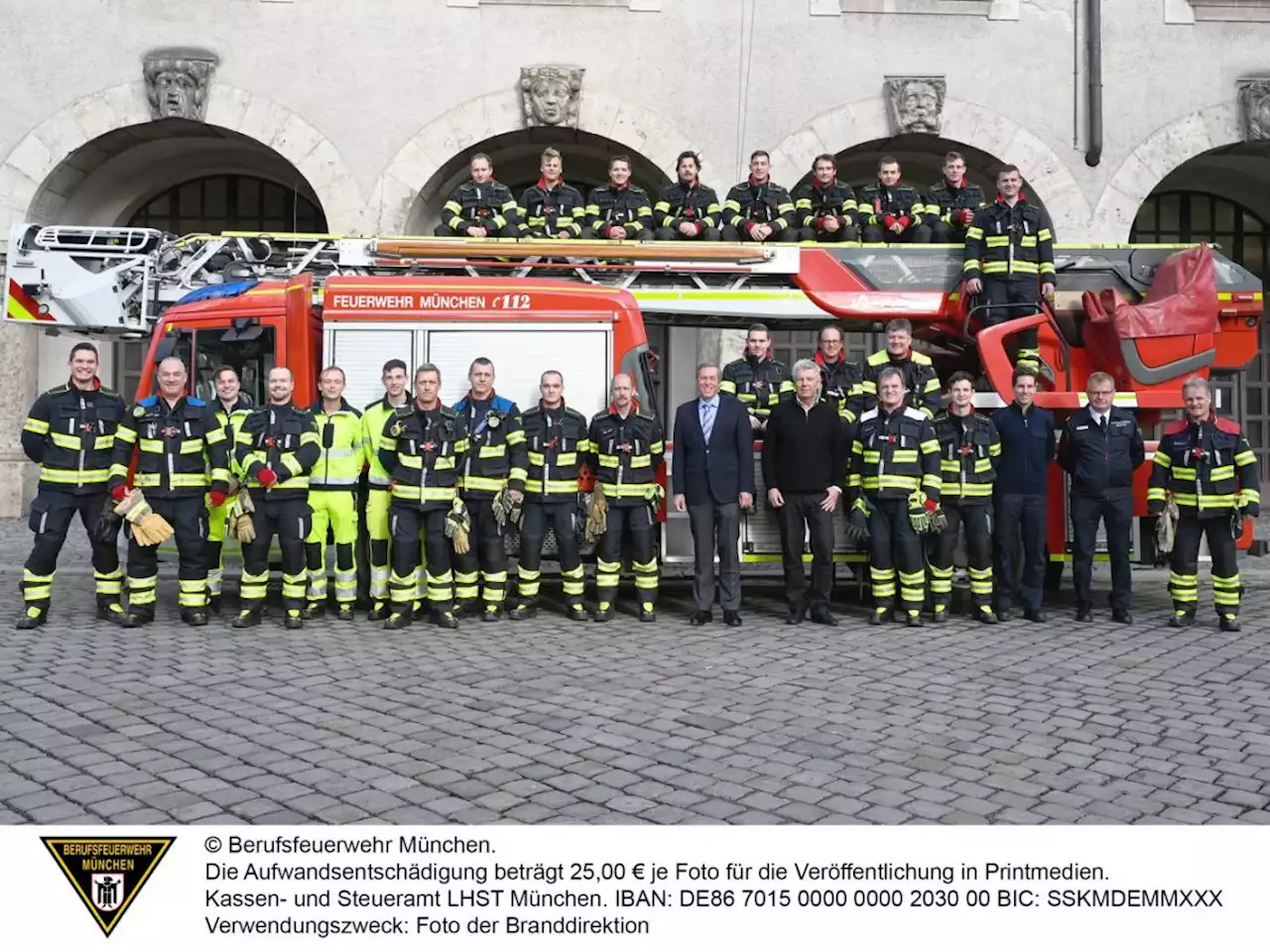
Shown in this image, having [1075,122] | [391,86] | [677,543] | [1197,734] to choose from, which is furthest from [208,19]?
[1197,734]

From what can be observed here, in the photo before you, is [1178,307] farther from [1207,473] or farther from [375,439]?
[375,439]

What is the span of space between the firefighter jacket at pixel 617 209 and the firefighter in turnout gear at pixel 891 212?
185 cm

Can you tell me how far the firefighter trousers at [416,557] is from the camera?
754cm

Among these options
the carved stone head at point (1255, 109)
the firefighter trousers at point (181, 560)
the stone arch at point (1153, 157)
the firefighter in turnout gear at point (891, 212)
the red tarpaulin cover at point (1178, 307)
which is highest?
the carved stone head at point (1255, 109)

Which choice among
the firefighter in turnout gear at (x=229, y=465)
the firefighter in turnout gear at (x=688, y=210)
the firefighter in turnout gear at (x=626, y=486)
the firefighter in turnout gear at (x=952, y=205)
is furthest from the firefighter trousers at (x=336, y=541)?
the firefighter in turnout gear at (x=952, y=205)

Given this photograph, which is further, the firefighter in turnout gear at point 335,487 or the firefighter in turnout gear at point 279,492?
the firefighter in turnout gear at point 335,487

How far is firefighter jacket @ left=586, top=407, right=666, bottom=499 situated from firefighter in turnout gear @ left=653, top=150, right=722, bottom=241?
84.9 inches

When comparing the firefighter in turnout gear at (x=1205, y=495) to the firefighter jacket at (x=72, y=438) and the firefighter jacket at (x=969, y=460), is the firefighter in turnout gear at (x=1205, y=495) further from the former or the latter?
the firefighter jacket at (x=72, y=438)

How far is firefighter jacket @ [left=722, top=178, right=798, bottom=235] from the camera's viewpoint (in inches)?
374

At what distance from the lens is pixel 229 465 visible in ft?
24.8

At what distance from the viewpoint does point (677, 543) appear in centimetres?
838

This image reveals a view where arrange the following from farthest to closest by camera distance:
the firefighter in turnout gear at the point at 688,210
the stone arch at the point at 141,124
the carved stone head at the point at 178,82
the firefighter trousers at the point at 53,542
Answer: the stone arch at the point at 141,124 < the carved stone head at the point at 178,82 < the firefighter in turnout gear at the point at 688,210 < the firefighter trousers at the point at 53,542

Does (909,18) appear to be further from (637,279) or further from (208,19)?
(208,19)

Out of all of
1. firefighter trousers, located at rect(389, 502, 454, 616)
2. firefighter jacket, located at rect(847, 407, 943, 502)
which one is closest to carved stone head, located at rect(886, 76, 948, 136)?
firefighter jacket, located at rect(847, 407, 943, 502)
